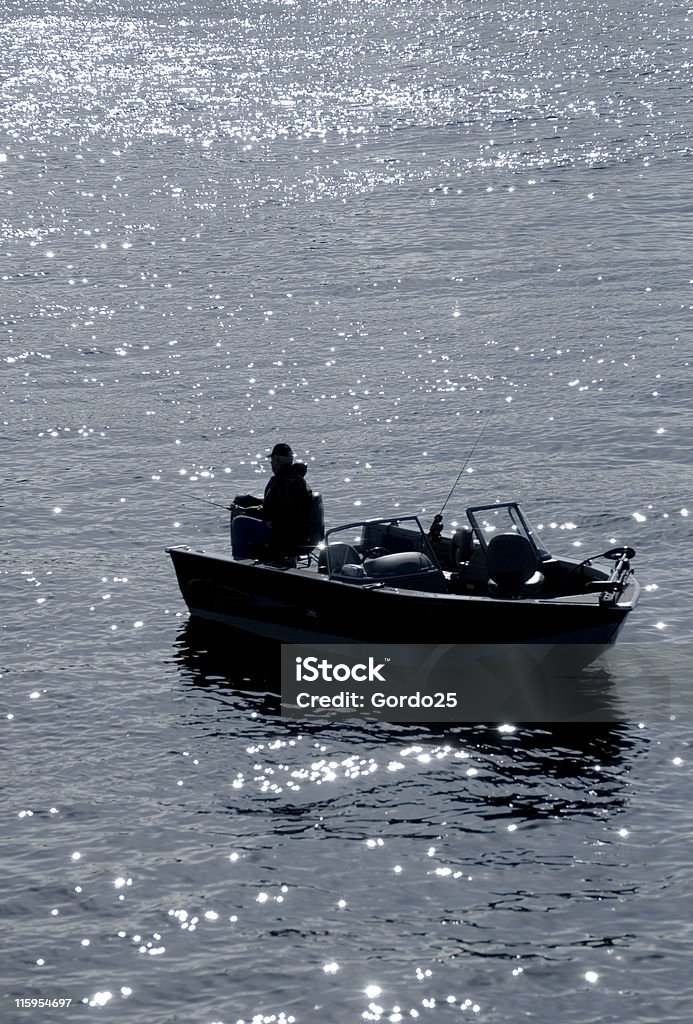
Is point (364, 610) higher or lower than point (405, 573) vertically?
lower

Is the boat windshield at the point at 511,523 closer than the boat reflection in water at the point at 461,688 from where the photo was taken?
No

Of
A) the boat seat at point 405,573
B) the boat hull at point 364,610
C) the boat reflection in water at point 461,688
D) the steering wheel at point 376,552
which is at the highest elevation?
the steering wheel at point 376,552

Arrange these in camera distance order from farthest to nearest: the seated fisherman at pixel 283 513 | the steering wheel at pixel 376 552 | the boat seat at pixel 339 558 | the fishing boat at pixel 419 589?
the seated fisherman at pixel 283 513
the steering wheel at pixel 376 552
the boat seat at pixel 339 558
the fishing boat at pixel 419 589

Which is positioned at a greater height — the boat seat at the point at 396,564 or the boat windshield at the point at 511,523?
the boat windshield at the point at 511,523

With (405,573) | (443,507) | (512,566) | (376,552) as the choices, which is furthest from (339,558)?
(443,507)

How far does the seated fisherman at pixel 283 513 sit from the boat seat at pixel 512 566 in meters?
3.53

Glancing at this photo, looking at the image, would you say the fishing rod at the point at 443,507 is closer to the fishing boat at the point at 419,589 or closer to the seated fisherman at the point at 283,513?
the fishing boat at the point at 419,589

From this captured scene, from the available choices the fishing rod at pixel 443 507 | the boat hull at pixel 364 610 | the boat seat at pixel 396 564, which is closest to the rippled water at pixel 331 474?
the fishing rod at pixel 443 507

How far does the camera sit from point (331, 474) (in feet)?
114

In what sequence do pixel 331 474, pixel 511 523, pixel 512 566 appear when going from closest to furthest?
pixel 512 566, pixel 511 523, pixel 331 474

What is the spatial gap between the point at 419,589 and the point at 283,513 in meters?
2.85

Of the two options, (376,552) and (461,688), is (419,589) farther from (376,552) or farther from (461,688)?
(461,688)

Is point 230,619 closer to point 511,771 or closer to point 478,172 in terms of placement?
point 511,771

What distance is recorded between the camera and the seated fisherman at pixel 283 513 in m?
24.5
